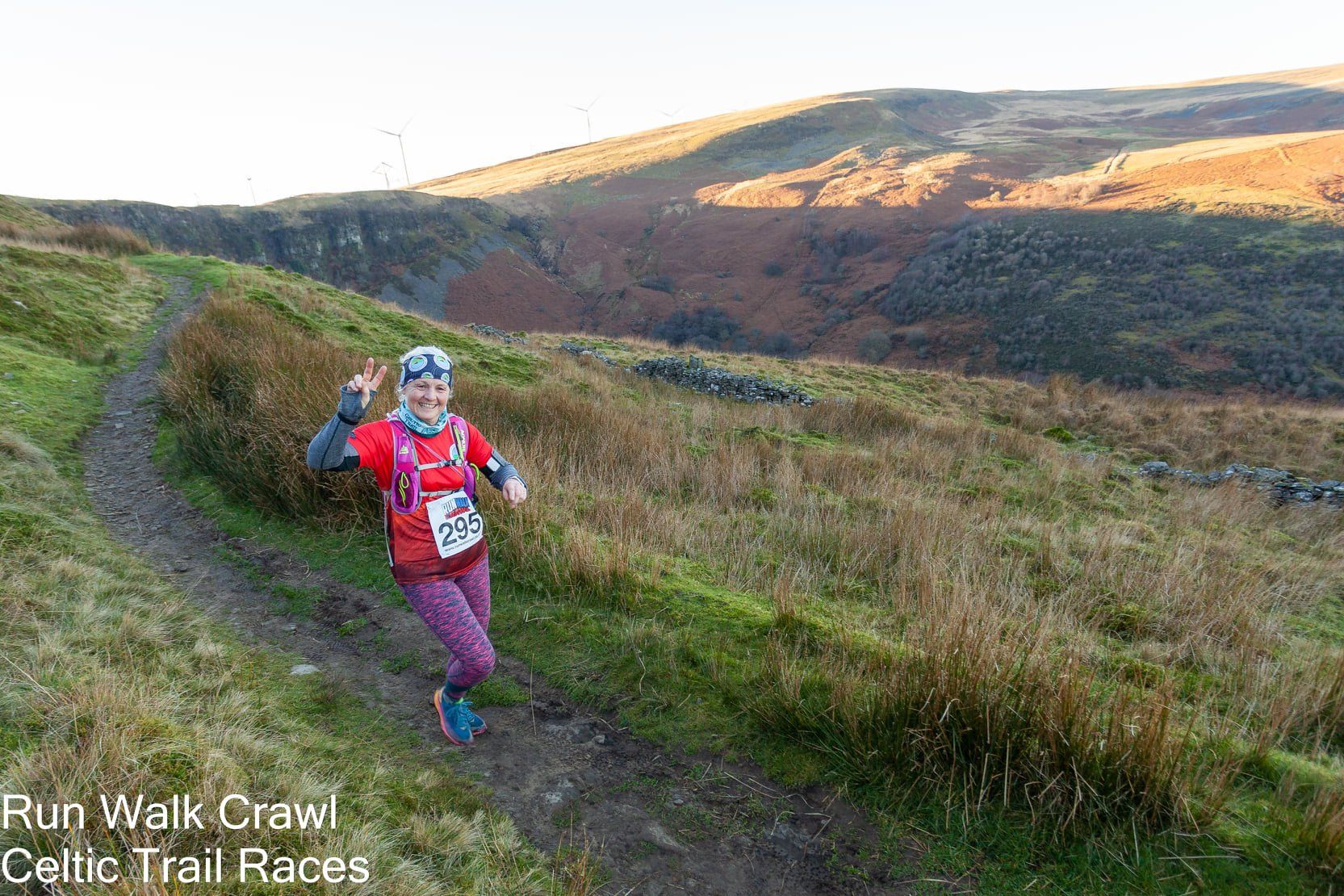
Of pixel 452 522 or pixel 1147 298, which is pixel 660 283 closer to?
pixel 1147 298

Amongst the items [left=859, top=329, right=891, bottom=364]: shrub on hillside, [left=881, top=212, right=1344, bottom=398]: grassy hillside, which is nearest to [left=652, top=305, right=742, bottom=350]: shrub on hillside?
[left=859, top=329, right=891, bottom=364]: shrub on hillside

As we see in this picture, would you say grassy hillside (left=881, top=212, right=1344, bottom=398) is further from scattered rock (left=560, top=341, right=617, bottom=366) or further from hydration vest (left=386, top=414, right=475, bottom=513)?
hydration vest (left=386, top=414, right=475, bottom=513)

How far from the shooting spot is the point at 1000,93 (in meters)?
127

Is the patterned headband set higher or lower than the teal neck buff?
higher

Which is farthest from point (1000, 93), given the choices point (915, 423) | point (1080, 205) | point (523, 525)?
point (523, 525)

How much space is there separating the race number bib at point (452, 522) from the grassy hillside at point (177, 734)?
1.03m

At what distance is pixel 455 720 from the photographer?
318 centimetres

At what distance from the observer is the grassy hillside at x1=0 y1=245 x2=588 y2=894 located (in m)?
1.90

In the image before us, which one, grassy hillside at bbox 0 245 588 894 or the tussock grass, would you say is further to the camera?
the tussock grass

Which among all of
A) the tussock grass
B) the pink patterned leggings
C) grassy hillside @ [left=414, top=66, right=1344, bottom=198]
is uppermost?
grassy hillside @ [left=414, top=66, right=1344, bottom=198]

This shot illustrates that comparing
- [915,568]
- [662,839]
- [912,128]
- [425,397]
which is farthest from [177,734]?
[912,128]

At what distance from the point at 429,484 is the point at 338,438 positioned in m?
0.44

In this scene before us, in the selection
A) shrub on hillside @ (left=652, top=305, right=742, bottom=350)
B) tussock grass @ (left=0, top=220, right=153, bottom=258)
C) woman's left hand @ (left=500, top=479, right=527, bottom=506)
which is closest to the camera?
woman's left hand @ (left=500, top=479, right=527, bottom=506)

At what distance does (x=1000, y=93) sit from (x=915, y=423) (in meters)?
149
